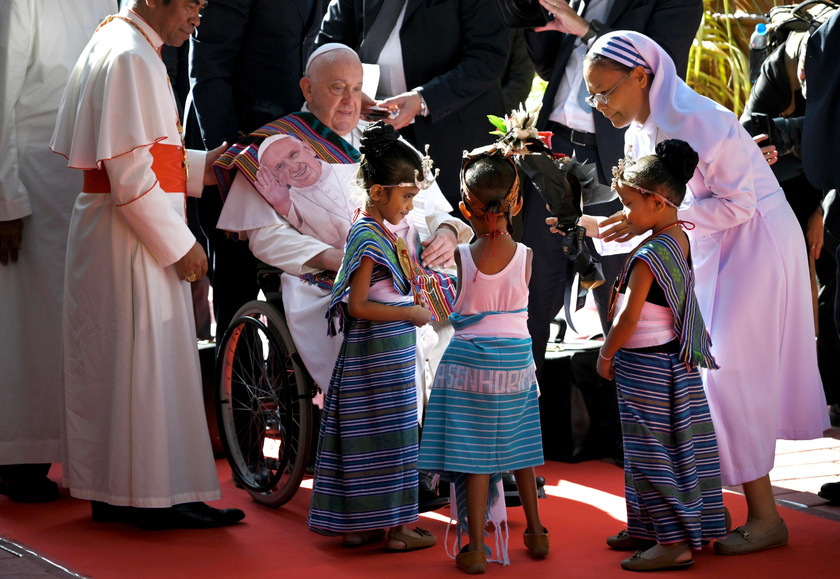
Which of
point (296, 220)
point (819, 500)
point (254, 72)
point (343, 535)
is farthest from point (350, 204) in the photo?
point (819, 500)

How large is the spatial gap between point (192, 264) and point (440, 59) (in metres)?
1.67

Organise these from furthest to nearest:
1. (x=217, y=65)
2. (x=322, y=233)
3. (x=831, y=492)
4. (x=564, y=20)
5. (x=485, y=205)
Result: (x=217, y=65) → (x=564, y=20) → (x=322, y=233) → (x=831, y=492) → (x=485, y=205)

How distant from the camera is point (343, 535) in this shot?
3.49 m

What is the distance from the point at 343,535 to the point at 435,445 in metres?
0.50

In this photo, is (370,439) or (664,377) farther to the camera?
(370,439)

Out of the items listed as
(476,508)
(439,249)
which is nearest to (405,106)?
(439,249)

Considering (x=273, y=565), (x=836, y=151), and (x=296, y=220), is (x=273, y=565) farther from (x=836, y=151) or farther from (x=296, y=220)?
(x=836, y=151)

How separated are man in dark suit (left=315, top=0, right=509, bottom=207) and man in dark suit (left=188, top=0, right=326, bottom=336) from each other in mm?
336

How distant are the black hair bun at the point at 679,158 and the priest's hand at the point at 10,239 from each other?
2.34 metres

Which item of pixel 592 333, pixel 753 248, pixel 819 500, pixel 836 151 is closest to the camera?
pixel 753 248

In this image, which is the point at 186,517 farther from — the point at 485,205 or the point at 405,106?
the point at 405,106

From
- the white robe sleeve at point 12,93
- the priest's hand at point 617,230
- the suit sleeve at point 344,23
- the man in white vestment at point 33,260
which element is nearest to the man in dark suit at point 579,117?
the suit sleeve at point 344,23

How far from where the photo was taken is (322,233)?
13.2 ft

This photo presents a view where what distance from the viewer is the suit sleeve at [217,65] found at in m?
4.53
